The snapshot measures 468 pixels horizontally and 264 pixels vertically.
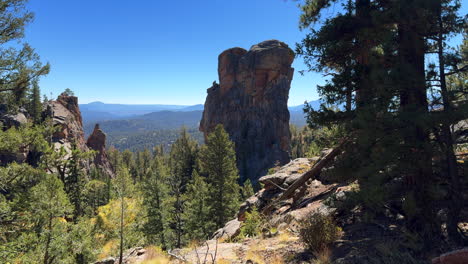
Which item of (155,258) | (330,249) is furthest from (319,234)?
(155,258)

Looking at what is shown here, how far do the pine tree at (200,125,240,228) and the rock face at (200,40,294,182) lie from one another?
1317 inches

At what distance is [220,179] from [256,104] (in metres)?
40.1

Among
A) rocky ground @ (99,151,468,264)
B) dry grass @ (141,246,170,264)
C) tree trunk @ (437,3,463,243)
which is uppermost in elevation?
tree trunk @ (437,3,463,243)

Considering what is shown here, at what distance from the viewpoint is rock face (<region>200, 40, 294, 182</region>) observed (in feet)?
186

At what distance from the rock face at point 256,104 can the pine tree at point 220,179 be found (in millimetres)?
33456

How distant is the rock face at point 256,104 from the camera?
56.8m

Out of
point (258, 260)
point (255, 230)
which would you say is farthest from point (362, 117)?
point (255, 230)

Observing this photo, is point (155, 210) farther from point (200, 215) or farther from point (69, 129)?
point (69, 129)

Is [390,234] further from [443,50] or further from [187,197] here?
[187,197]

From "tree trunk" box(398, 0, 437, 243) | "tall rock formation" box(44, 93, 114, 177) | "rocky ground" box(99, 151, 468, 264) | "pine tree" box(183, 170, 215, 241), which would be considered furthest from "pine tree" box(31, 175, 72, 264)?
"tall rock formation" box(44, 93, 114, 177)

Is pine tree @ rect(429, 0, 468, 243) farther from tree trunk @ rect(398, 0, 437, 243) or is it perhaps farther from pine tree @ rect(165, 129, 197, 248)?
pine tree @ rect(165, 129, 197, 248)

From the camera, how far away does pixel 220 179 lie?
867 inches

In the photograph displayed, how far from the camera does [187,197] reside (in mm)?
22688

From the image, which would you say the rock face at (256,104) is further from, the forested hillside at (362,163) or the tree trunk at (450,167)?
the tree trunk at (450,167)
